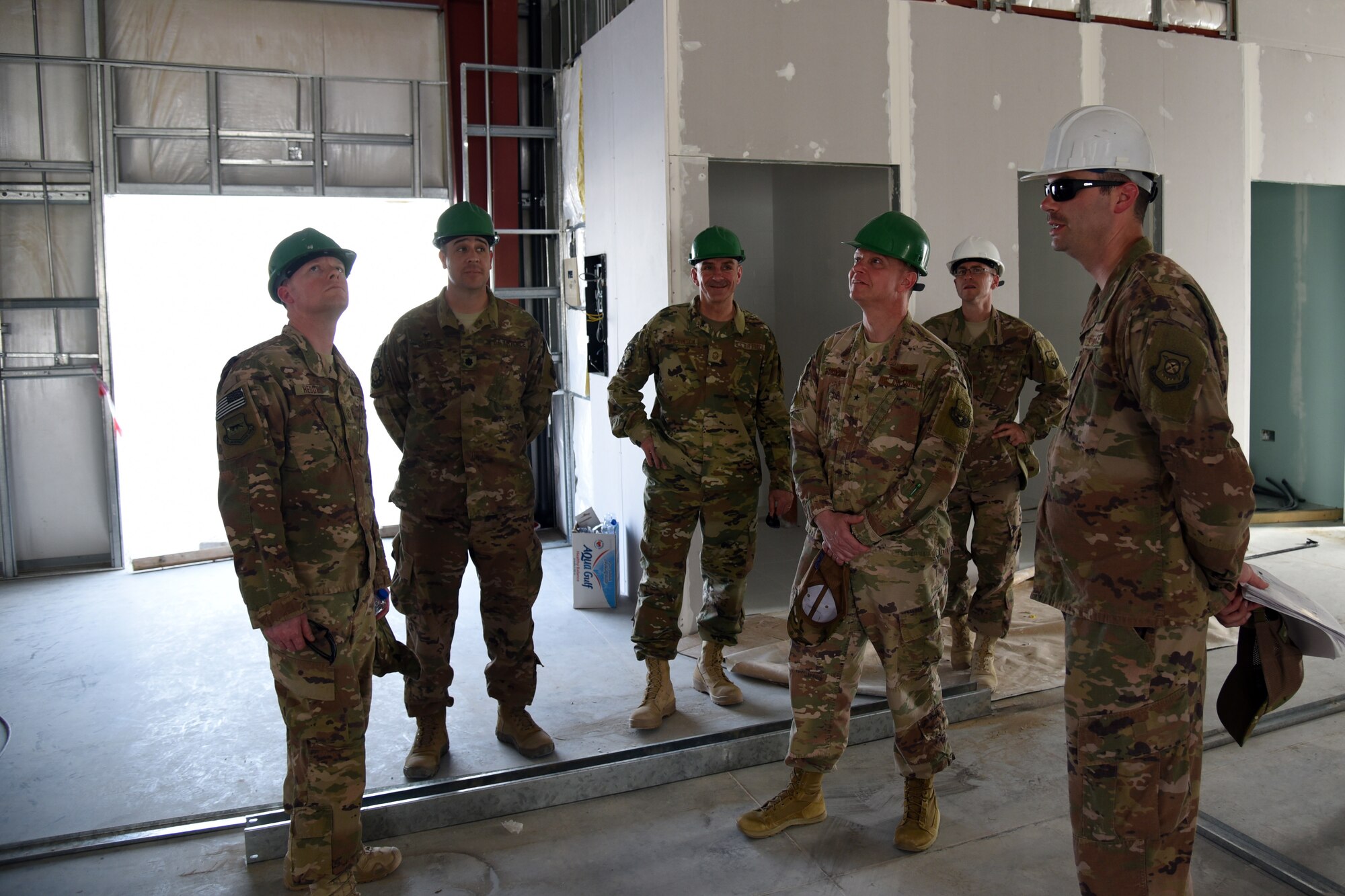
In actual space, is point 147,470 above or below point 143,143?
below

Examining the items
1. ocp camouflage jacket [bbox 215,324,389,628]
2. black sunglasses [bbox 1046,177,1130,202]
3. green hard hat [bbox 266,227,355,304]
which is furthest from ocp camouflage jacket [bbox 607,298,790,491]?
black sunglasses [bbox 1046,177,1130,202]

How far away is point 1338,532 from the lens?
23.5 feet

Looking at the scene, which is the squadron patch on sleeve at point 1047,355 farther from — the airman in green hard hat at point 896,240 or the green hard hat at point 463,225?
the green hard hat at point 463,225

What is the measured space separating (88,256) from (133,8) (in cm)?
172

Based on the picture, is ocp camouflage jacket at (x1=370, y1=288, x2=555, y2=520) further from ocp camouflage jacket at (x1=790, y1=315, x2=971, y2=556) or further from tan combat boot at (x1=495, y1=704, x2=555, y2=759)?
ocp camouflage jacket at (x1=790, y1=315, x2=971, y2=556)

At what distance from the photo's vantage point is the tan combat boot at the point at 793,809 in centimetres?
321

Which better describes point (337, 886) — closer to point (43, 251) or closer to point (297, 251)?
point (297, 251)

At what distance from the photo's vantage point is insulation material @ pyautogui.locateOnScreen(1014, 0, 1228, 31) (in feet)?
19.9

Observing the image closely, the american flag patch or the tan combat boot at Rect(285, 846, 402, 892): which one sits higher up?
the american flag patch

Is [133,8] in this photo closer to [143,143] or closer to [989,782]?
[143,143]

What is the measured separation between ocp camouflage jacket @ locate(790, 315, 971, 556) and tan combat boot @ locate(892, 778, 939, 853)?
774 millimetres

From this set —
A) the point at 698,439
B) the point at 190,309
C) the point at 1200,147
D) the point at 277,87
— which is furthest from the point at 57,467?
the point at 1200,147

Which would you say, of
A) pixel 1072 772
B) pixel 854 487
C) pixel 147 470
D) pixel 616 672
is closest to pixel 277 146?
pixel 147 470

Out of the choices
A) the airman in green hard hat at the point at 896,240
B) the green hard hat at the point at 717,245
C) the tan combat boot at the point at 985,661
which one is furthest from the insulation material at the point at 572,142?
the airman in green hard hat at the point at 896,240
